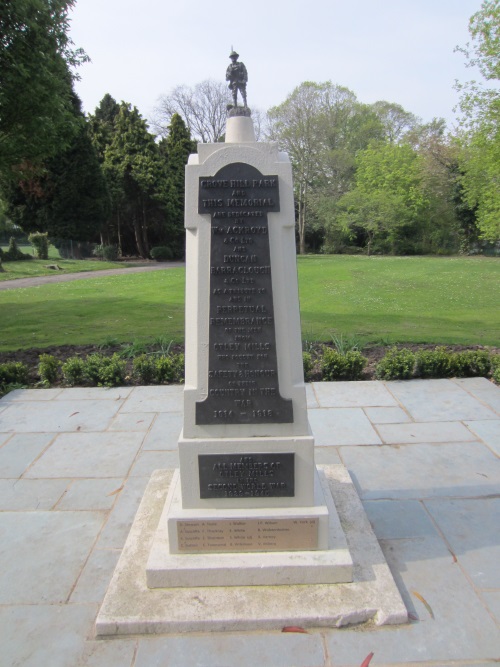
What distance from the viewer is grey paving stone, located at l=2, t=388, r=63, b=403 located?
6.90m

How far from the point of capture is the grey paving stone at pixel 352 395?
6512 millimetres

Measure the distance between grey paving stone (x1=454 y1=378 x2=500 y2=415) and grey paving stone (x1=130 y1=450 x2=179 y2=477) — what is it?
3864mm

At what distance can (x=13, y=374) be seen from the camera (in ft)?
24.7

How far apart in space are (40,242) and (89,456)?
28.7 metres

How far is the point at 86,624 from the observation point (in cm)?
301

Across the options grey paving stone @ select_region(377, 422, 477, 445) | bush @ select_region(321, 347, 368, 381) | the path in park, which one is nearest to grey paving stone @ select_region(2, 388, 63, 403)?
bush @ select_region(321, 347, 368, 381)

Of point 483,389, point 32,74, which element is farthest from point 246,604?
point 32,74

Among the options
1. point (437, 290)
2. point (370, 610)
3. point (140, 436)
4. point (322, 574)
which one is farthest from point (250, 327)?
point (437, 290)

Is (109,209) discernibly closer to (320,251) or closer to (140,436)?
(320,251)

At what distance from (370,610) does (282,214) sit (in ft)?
7.95

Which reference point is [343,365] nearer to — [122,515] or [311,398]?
[311,398]

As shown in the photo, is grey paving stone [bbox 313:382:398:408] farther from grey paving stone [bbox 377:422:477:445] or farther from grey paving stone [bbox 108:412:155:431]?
grey paving stone [bbox 108:412:155:431]

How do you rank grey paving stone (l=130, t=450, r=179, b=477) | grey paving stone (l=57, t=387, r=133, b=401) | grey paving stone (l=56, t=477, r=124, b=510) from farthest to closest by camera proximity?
grey paving stone (l=57, t=387, r=133, b=401), grey paving stone (l=130, t=450, r=179, b=477), grey paving stone (l=56, t=477, r=124, b=510)

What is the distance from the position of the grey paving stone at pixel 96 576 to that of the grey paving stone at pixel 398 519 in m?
1.92
